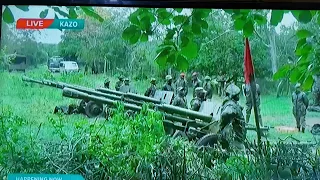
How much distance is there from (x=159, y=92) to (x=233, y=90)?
220 millimetres

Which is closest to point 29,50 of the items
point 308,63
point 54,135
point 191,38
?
point 54,135

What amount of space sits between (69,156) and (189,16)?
1.80 feet

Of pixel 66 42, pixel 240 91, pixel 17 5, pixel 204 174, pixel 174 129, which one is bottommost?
pixel 204 174

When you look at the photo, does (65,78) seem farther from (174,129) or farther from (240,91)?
(240,91)

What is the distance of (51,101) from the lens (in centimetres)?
130

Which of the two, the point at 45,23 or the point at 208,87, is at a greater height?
the point at 45,23

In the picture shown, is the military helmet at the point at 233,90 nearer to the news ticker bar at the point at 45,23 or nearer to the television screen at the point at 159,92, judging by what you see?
the television screen at the point at 159,92

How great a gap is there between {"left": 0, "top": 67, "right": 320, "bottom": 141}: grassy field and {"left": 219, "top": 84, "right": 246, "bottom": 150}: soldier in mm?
23

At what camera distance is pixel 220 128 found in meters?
1.27

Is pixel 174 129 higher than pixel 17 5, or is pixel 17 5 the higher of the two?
pixel 17 5

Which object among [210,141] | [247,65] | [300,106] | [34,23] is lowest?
[210,141]

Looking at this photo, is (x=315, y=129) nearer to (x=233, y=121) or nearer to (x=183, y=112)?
(x=233, y=121)

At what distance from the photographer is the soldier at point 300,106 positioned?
49.9 inches

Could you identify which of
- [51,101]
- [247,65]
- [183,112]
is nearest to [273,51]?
[247,65]
